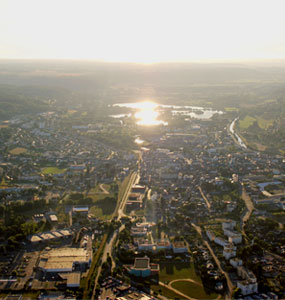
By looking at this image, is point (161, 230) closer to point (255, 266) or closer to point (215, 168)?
point (255, 266)

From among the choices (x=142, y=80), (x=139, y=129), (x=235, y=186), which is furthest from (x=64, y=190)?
(x=142, y=80)

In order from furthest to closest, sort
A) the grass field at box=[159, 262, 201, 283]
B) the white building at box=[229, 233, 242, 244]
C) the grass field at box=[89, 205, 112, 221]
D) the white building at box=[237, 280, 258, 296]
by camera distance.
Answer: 1. the grass field at box=[89, 205, 112, 221]
2. the white building at box=[229, 233, 242, 244]
3. the grass field at box=[159, 262, 201, 283]
4. the white building at box=[237, 280, 258, 296]

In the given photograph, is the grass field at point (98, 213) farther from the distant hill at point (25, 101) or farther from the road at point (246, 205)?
the distant hill at point (25, 101)

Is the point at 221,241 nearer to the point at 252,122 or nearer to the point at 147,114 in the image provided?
the point at 252,122

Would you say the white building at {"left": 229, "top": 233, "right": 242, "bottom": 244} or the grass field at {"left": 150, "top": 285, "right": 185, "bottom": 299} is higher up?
the white building at {"left": 229, "top": 233, "right": 242, "bottom": 244}

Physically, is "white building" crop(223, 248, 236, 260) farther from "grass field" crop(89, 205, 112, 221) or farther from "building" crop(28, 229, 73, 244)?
"building" crop(28, 229, 73, 244)

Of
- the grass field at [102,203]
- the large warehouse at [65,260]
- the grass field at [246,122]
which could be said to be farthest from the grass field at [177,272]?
the grass field at [246,122]

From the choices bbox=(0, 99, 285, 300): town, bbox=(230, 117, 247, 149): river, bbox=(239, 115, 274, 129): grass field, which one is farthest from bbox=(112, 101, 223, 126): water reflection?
bbox=(0, 99, 285, 300): town
